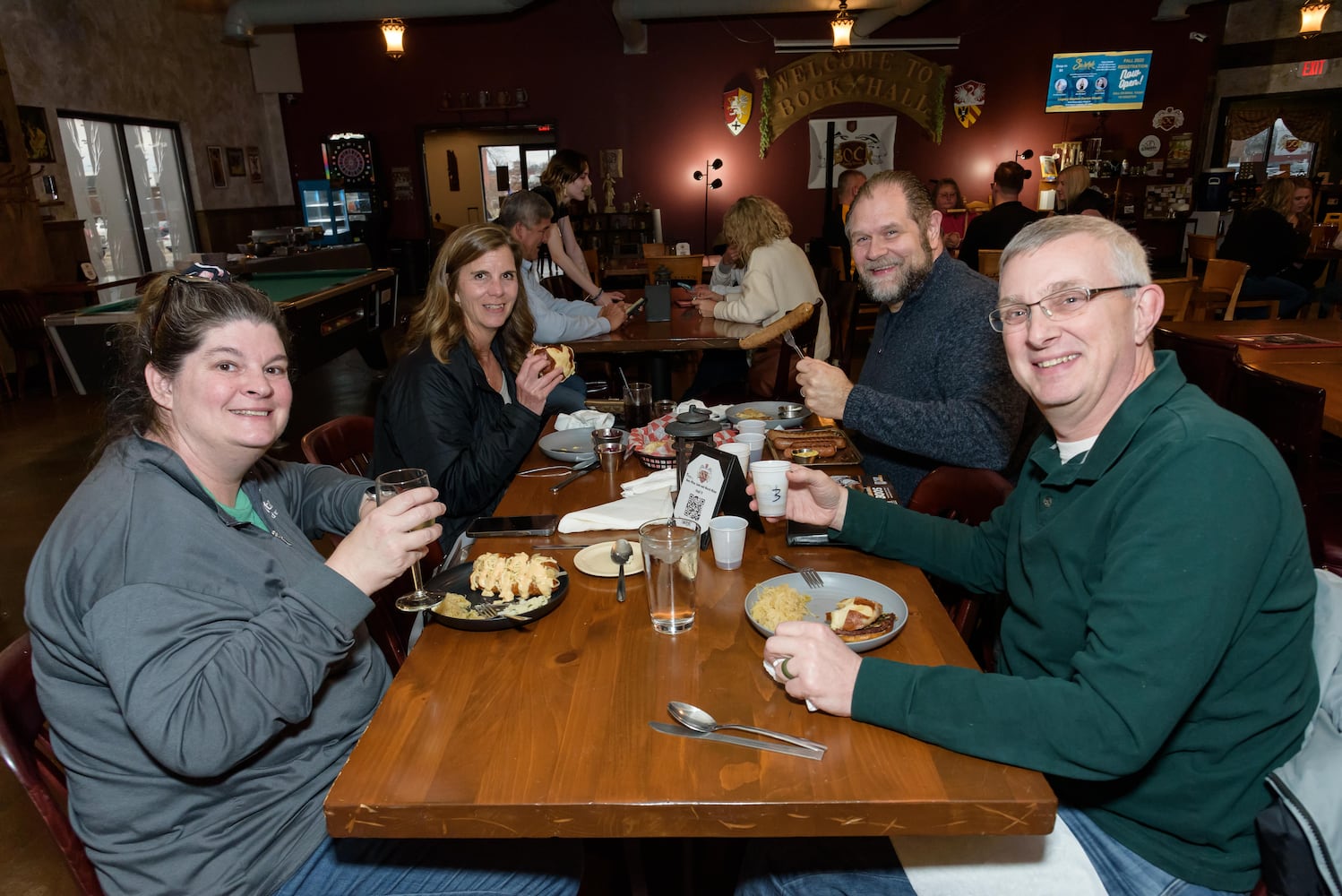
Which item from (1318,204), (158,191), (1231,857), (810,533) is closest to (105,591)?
(810,533)

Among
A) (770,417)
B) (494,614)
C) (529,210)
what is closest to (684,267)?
(529,210)

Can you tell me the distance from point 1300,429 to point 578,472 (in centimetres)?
209

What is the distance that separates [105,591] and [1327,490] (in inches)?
136

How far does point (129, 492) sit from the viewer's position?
3.80 feet

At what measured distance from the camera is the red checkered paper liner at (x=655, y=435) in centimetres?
220

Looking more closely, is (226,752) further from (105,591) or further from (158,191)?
(158,191)

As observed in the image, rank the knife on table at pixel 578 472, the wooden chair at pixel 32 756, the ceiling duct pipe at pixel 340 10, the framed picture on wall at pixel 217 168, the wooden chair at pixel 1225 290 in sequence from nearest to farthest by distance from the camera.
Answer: the wooden chair at pixel 32 756 → the knife on table at pixel 578 472 → the wooden chair at pixel 1225 290 → the ceiling duct pipe at pixel 340 10 → the framed picture on wall at pixel 217 168

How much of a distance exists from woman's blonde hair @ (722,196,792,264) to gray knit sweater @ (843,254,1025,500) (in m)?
2.17

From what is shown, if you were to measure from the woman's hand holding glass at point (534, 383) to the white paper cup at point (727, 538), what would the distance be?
2.93 feet

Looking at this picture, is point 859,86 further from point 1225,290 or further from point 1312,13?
point 1225,290

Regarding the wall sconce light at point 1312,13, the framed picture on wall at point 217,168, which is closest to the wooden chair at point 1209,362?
the wall sconce light at point 1312,13

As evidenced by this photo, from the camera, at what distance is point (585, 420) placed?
8.48 ft

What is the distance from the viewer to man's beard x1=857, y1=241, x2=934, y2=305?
2467mm

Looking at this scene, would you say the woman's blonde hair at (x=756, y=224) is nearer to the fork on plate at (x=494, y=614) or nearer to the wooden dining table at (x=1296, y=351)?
the wooden dining table at (x=1296, y=351)
